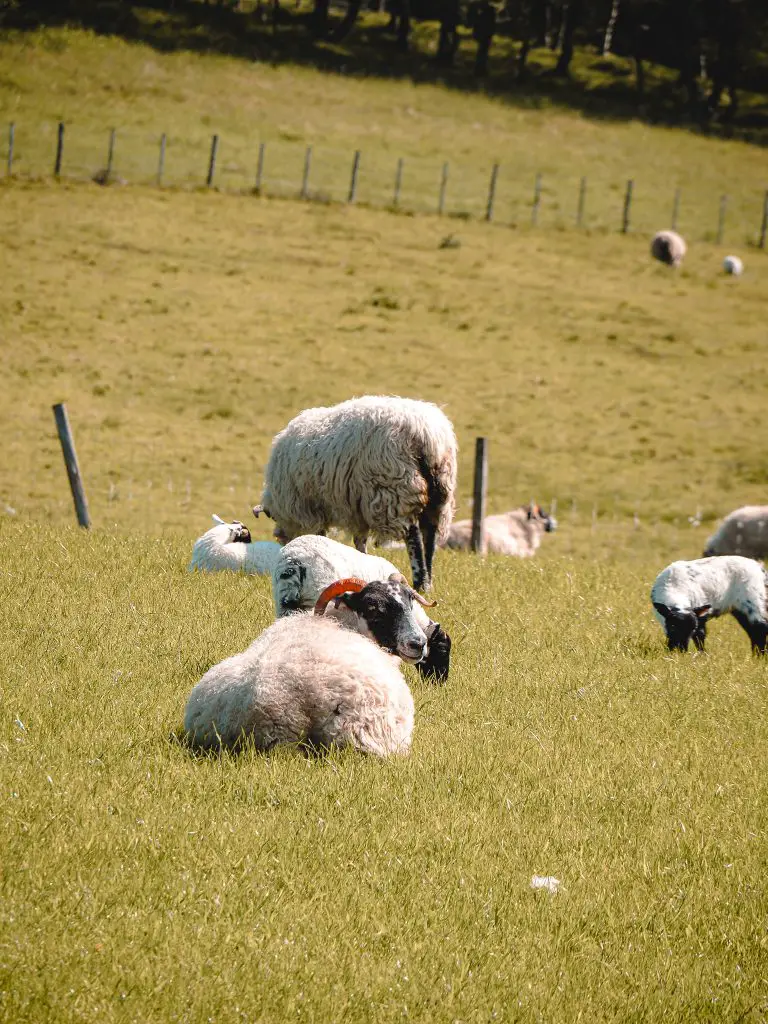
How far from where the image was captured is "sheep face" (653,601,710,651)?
9711 millimetres

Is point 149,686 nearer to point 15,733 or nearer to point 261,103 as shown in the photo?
point 15,733

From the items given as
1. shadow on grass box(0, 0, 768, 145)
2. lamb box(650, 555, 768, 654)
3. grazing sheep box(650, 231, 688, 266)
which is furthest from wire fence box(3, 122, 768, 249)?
lamb box(650, 555, 768, 654)

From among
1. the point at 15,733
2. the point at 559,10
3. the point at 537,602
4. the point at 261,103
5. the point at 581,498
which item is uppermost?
the point at 559,10

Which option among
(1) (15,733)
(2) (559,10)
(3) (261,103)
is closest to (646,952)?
(1) (15,733)

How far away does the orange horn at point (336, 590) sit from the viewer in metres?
7.32

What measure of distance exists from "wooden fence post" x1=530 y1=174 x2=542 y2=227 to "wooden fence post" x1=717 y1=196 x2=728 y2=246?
278 inches

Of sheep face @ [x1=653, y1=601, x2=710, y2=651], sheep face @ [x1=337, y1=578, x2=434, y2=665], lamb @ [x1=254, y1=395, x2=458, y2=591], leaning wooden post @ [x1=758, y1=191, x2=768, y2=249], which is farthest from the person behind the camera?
leaning wooden post @ [x1=758, y1=191, x2=768, y2=249]

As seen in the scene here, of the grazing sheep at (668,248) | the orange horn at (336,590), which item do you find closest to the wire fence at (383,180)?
the grazing sheep at (668,248)

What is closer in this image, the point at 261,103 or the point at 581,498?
the point at 581,498

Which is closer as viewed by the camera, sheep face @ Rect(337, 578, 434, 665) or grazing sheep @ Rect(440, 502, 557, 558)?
sheep face @ Rect(337, 578, 434, 665)

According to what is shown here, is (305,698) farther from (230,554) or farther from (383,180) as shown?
(383,180)

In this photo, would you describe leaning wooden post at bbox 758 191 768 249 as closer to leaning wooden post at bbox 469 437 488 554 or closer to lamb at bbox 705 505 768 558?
lamb at bbox 705 505 768 558

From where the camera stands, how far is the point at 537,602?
1130 centimetres

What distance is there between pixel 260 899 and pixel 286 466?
319 inches
